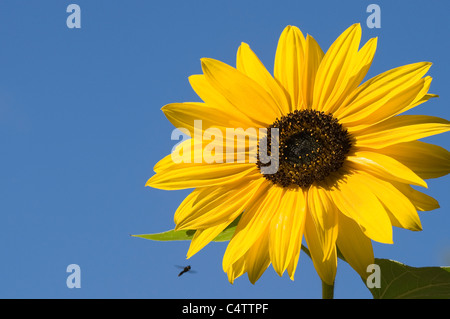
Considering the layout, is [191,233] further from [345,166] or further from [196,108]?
[345,166]

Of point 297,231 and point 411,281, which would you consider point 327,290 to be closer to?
point 297,231

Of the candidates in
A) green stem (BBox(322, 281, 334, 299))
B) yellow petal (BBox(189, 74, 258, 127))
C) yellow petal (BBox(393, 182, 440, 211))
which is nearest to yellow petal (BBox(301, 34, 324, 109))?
yellow petal (BBox(189, 74, 258, 127))

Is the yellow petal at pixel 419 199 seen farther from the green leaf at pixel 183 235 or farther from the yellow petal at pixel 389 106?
the green leaf at pixel 183 235

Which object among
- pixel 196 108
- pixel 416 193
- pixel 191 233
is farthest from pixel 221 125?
pixel 416 193

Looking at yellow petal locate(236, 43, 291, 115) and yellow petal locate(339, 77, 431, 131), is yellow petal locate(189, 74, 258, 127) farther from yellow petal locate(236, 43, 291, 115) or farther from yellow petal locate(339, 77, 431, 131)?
yellow petal locate(339, 77, 431, 131)
